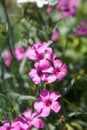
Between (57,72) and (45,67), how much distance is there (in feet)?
0.13

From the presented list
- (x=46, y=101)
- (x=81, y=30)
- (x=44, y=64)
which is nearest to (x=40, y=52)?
(x=44, y=64)

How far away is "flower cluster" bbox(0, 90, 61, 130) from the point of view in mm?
1161

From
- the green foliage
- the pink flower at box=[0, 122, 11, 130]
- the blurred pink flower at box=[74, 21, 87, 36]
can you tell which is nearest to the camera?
the pink flower at box=[0, 122, 11, 130]

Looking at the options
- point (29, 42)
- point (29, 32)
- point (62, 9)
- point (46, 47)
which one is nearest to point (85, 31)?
point (62, 9)

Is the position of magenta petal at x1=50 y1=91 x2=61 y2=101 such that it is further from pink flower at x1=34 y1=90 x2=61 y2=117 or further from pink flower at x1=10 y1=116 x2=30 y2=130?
pink flower at x1=10 y1=116 x2=30 y2=130

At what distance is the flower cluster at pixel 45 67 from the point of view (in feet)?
3.91

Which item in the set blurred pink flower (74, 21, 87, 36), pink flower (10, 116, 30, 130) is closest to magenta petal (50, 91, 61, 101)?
pink flower (10, 116, 30, 130)

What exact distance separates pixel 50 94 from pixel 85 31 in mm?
980

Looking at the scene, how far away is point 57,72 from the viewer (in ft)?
3.99

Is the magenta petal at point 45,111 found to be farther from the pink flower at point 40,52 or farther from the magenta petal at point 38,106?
the pink flower at point 40,52

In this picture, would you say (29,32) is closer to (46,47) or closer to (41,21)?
(41,21)

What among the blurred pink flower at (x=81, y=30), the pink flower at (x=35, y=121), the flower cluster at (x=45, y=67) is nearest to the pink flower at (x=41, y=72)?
the flower cluster at (x=45, y=67)

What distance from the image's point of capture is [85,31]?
2.12 m

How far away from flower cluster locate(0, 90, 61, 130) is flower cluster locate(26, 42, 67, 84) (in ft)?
0.14
